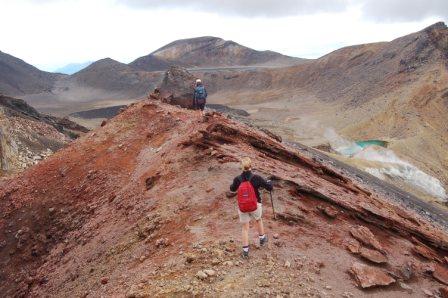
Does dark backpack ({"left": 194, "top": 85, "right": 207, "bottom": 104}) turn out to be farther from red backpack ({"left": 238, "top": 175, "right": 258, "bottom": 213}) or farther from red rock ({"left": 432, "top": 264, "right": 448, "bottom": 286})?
red rock ({"left": 432, "top": 264, "right": 448, "bottom": 286})

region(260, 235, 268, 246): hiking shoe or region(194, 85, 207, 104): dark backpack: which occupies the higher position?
region(194, 85, 207, 104): dark backpack

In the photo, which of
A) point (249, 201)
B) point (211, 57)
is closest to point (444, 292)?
point (249, 201)

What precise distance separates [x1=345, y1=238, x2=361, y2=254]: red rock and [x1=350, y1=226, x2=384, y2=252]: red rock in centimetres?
19

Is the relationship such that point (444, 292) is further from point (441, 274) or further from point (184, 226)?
point (184, 226)

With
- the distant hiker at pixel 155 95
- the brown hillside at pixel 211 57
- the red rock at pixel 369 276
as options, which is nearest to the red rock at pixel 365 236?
the red rock at pixel 369 276

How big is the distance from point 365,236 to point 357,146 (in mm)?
34547

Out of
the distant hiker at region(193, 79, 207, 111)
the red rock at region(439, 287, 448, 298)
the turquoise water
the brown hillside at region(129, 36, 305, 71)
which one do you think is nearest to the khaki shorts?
the red rock at region(439, 287, 448, 298)

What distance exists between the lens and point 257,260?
27.4ft

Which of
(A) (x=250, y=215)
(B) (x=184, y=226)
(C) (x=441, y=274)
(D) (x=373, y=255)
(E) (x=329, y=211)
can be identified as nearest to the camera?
(A) (x=250, y=215)

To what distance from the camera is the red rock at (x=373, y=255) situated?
9.32 metres

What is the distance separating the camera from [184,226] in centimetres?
980

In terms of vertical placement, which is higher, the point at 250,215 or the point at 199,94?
the point at 199,94

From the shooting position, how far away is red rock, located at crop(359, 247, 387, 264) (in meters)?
9.32

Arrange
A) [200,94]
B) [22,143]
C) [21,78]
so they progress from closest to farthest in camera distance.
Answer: [200,94] < [22,143] < [21,78]
